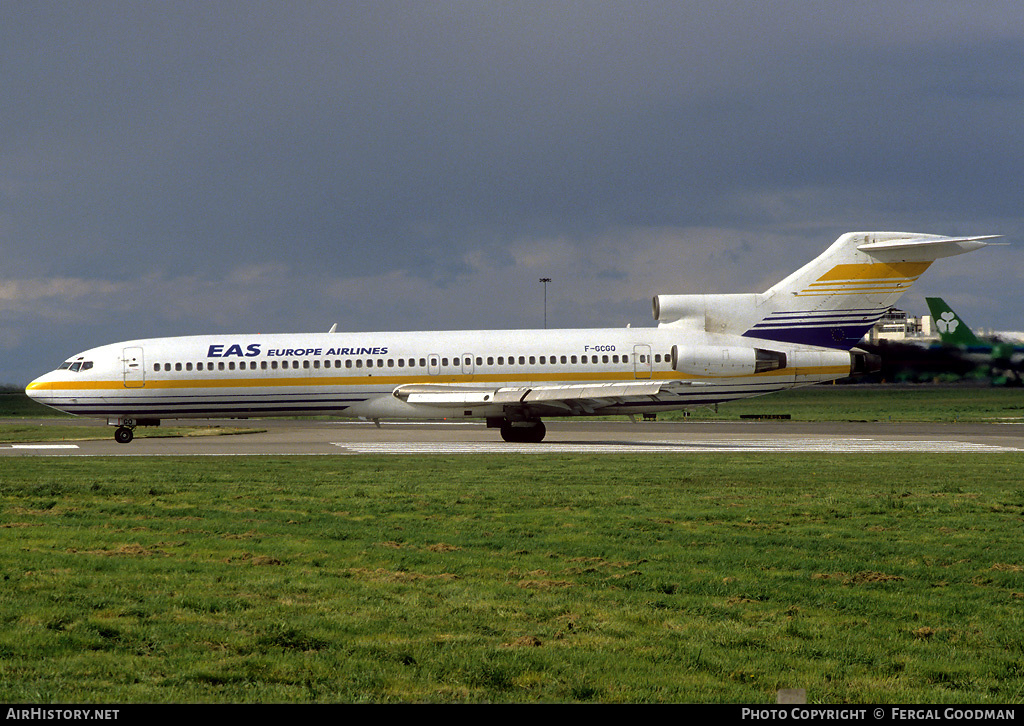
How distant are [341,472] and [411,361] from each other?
47.2 feet

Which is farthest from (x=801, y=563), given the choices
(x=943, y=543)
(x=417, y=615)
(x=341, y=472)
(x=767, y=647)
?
(x=341, y=472)

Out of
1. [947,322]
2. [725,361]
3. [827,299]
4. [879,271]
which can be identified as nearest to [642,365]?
[725,361]

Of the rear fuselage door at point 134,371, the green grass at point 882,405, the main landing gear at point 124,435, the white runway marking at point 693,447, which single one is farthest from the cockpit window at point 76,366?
the green grass at point 882,405

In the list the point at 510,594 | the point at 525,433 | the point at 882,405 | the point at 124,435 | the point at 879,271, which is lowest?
the point at 882,405

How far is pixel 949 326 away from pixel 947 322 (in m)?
0.82

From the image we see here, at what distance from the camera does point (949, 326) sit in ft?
192

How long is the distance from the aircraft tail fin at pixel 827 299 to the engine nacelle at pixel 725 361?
156 cm

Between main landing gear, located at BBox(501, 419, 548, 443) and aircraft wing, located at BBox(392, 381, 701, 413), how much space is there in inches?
44.4

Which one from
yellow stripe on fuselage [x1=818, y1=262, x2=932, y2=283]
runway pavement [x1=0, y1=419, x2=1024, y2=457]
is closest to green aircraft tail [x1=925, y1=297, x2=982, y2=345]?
runway pavement [x1=0, y1=419, x2=1024, y2=457]

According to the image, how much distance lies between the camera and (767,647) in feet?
27.2

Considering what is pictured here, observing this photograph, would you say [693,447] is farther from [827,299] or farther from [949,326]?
[949,326]

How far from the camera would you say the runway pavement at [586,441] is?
3238 cm

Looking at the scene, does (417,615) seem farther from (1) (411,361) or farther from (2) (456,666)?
(1) (411,361)

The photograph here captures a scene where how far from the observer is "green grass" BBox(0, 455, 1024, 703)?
7383 millimetres
